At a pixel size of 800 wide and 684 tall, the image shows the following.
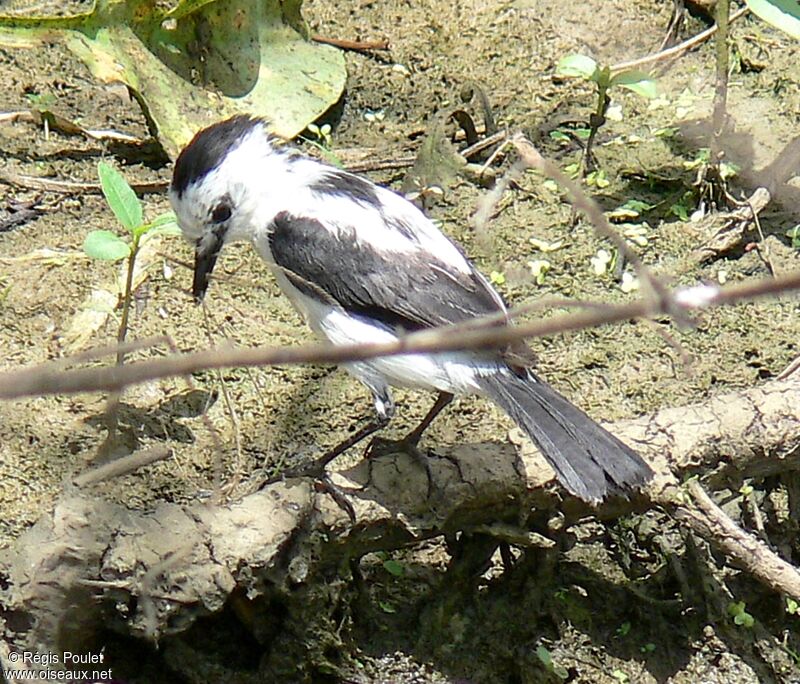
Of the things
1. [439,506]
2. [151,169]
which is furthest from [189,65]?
[439,506]

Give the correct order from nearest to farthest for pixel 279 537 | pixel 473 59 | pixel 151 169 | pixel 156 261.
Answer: pixel 279 537
pixel 156 261
pixel 151 169
pixel 473 59

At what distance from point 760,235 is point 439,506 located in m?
2.10

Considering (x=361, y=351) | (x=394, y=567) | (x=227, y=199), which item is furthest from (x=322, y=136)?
(x=361, y=351)

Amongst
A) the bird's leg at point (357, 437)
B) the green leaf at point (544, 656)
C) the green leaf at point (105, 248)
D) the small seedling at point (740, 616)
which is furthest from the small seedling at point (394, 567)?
the green leaf at point (105, 248)

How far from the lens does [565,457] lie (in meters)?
3.16

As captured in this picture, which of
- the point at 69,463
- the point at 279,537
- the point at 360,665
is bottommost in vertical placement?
the point at 360,665

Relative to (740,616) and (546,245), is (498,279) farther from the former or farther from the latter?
(740,616)

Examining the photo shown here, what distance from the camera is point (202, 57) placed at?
512cm

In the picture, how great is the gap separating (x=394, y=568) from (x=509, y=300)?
1322 mm

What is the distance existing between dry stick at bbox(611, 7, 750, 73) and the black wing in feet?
6.79

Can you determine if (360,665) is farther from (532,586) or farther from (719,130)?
(719,130)

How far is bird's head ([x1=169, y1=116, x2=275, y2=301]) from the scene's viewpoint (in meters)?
3.69

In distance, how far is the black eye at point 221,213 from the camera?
3.71 metres

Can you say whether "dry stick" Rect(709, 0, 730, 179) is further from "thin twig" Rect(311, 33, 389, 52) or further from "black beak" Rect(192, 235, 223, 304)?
"black beak" Rect(192, 235, 223, 304)
